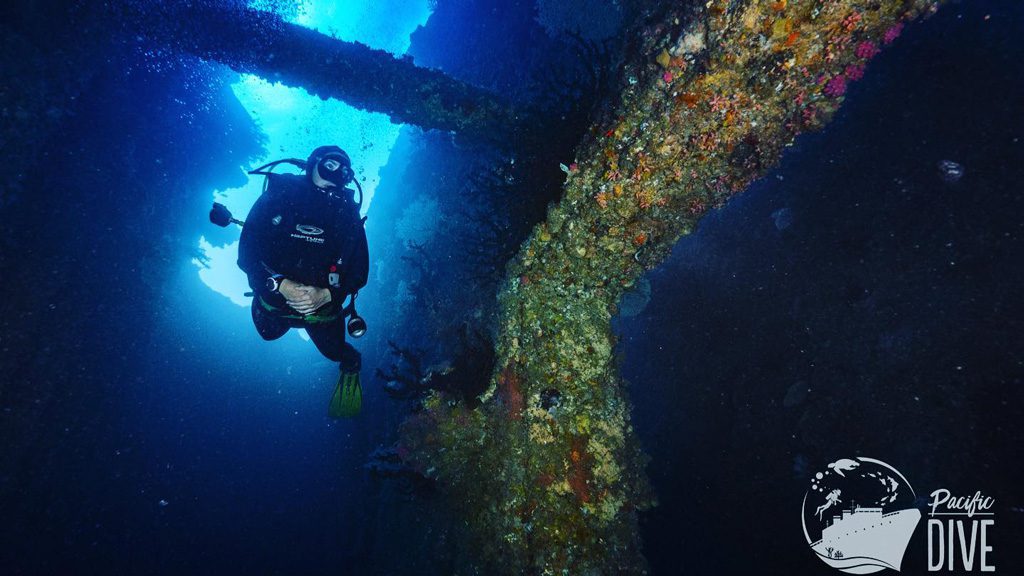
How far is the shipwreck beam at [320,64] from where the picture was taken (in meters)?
5.26

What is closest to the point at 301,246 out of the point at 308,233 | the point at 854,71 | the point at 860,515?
the point at 308,233

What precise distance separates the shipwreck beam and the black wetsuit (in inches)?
82.3

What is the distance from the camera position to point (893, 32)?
2906 mm

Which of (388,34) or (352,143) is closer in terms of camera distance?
(388,34)

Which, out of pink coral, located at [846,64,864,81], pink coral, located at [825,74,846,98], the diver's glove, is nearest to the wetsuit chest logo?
the diver's glove

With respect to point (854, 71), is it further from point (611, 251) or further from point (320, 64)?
point (320, 64)

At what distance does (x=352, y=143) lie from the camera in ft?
142

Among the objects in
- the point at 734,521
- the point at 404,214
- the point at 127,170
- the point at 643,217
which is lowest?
the point at 734,521

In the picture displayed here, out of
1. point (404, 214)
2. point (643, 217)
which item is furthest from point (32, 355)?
point (643, 217)

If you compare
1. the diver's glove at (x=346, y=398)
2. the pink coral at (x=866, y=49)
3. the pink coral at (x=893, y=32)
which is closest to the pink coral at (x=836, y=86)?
the pink coral at (x=866, y=49)

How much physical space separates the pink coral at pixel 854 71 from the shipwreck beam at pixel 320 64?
353 centimetres

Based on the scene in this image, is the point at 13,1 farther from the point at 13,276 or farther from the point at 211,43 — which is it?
the point at 13,276

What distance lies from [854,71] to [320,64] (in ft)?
19.9

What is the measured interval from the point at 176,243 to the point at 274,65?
22.8 feet
